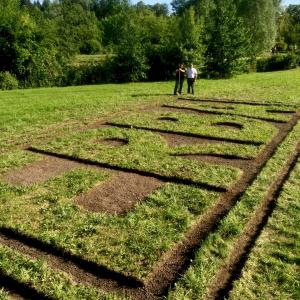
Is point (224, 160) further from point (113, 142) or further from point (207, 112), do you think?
point (207, 112)

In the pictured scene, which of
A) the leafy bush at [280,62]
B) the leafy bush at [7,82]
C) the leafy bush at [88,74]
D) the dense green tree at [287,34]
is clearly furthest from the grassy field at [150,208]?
the dense green tree at [287,34]

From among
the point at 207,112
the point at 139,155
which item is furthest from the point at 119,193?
the point at 207,112

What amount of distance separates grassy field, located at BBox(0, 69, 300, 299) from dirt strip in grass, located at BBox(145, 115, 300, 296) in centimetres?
2

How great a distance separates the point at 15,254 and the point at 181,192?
2.95 metres

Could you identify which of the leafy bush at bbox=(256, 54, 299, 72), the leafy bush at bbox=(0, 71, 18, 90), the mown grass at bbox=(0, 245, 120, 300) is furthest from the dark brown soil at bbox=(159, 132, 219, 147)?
the leafy bush at bbox=(256, 54, 299, 72)

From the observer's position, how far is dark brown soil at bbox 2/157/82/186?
23.5 ft

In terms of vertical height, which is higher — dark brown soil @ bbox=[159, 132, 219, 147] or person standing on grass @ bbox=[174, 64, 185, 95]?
person standing on grass @ bbox=[174, 64, 185, 95]

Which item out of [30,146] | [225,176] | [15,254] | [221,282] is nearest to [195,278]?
[221,282]

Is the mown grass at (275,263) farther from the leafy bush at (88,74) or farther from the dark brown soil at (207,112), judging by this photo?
the leafy bush at (88,74)

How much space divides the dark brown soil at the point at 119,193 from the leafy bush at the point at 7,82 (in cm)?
1791

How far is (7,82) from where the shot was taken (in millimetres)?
22844

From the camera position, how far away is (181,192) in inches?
255

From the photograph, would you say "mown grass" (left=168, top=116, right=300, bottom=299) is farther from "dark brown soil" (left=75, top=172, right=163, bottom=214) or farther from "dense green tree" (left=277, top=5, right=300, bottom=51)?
"dense green tree" (left=277, top=5, right=300, bottom=51)

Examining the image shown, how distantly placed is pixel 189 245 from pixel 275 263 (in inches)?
42.8
